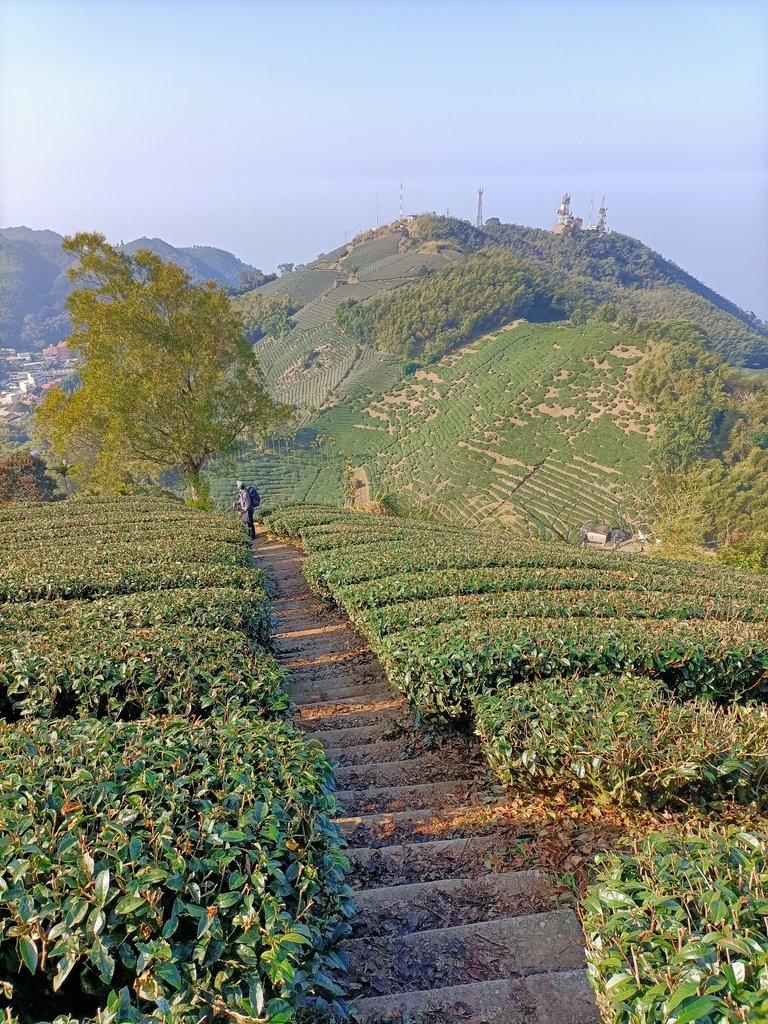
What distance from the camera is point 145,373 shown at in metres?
21.8

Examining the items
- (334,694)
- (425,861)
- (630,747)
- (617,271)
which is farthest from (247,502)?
(617,271)

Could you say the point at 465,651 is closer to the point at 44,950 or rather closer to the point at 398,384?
the point at 44,950

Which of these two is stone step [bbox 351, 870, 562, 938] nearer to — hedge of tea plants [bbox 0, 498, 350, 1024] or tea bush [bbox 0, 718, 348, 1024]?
hedge of tea plants [bbox 0, 498, 350, 1024]

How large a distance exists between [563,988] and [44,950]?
2066 mm

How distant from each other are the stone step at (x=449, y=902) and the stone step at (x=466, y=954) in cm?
10

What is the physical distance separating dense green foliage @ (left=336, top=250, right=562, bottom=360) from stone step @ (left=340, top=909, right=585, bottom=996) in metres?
98.8

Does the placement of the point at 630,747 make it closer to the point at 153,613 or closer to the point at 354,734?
the point at 354,734

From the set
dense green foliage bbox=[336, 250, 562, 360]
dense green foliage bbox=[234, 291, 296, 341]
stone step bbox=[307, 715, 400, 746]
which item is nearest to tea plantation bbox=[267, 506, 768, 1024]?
stone step bbox=[307, 715, 400, 746]

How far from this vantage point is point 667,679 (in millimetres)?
4969

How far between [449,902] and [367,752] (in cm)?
195

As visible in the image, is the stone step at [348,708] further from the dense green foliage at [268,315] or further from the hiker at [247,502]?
the dense green foliage at [268,315]

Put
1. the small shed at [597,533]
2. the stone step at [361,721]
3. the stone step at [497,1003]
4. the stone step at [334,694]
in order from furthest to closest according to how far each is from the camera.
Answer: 1. the small shed at [597,533]
2. the stone step at [334,694]
3. the stone step at [361,721]
4. the stone step at [497,1003]

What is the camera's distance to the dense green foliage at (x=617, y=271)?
132m

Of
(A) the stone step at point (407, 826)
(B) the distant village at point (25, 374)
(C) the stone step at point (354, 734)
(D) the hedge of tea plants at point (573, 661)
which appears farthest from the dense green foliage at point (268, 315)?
(A) the stone step at point (407, 826)
